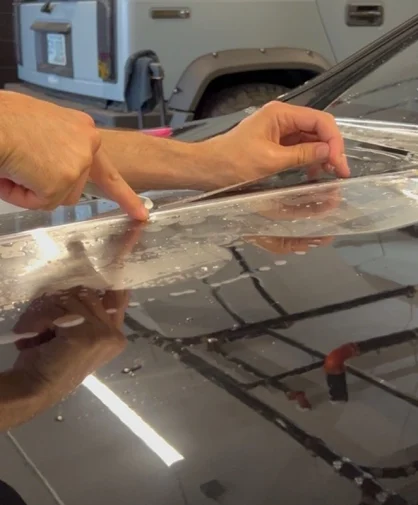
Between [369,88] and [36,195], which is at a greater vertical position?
[36,195]

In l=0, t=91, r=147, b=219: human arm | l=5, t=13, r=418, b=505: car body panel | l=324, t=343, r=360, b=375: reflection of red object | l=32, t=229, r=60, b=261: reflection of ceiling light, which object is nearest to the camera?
l=5, t=13, r=418, b=505: car body panel

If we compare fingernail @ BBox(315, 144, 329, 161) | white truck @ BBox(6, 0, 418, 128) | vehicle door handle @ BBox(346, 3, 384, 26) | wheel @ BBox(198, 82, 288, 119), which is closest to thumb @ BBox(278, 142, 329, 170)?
fingernail @ BBox(315, 144, 329, 161)

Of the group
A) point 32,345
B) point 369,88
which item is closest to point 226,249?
point 32,345

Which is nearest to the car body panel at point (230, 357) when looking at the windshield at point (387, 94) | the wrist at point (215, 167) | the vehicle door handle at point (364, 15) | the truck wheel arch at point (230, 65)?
the wrist at point (215, 167)

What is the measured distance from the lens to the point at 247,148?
1.16 meters

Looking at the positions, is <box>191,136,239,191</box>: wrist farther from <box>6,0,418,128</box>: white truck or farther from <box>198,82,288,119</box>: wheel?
<box>198,82,288,119</box>: wheel

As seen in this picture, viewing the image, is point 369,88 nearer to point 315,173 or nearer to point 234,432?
point 315,173

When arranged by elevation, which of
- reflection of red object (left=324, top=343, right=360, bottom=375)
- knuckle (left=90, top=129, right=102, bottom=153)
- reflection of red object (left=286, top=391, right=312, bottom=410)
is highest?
knuckle (left=90, top=129, right=102, bottom=153)

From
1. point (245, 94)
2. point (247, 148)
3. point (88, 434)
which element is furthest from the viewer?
point (245, 94)

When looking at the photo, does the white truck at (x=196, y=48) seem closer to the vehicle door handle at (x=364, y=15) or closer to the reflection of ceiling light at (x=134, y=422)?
the vehicle door handle at (x=364, y=15)

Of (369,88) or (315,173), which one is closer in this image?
(315,173)

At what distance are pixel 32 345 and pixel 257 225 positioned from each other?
40 cm

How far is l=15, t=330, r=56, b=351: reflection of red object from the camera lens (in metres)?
0.60

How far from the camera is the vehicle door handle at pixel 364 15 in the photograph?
2.74 m
